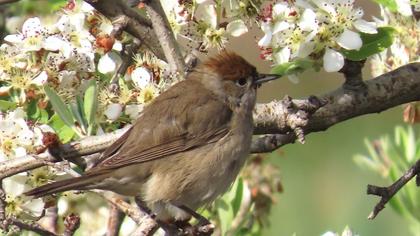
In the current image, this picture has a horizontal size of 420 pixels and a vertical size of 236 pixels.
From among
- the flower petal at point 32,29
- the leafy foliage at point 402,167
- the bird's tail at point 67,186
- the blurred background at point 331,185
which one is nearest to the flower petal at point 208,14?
the flower petal at point 32,29

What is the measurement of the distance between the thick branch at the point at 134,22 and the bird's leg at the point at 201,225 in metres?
0.58

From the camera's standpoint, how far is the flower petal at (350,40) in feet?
11.7

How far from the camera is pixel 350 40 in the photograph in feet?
11.8

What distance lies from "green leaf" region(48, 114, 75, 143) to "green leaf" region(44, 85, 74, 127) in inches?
4.3

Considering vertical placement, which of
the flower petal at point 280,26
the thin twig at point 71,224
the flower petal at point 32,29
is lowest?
the thin twig at point 71,224

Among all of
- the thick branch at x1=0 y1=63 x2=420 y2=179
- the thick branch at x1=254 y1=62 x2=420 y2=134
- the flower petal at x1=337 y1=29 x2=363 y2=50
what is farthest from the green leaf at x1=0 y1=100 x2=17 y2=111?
the flower petal at x1=337 y1=29 x2=363 y2=50

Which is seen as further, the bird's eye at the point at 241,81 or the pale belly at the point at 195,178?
the bird's eye at the point at 241,81

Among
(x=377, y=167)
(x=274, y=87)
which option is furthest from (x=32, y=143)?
(x=274, y=87)

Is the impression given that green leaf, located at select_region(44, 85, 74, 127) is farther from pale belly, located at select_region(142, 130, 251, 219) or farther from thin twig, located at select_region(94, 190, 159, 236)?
pale belly, located at select_region(142, 130, 251, 219)

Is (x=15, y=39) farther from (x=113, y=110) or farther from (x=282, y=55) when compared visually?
(x=282, y=55)

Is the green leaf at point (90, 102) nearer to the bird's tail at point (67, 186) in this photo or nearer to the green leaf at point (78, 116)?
the green leaf at point (78, 116)

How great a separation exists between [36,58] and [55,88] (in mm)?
124

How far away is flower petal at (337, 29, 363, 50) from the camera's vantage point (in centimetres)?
358

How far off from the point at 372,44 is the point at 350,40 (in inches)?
6.4
